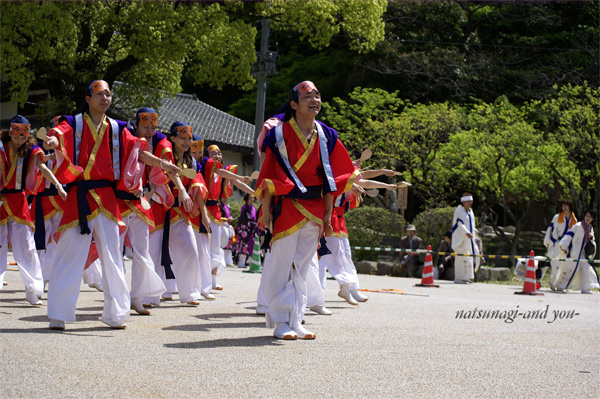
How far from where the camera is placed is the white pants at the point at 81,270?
652 centimetres

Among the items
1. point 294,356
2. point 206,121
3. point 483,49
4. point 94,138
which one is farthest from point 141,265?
point 206,121

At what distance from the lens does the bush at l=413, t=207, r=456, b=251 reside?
2158cm

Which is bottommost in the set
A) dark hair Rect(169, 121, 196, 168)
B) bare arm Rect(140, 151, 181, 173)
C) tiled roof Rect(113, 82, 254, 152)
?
bare arm Rect(140, 151, 181, 173)

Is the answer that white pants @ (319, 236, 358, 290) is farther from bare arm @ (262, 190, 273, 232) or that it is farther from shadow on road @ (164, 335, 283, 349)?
shadow on road @ (164, 335, 283, 349)

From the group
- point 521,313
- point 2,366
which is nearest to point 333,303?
point 521,313

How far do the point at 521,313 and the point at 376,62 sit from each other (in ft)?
74.8

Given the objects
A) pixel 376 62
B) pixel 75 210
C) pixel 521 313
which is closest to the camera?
pixel 75 210

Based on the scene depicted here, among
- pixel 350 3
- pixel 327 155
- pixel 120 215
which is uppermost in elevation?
pixel 350 3

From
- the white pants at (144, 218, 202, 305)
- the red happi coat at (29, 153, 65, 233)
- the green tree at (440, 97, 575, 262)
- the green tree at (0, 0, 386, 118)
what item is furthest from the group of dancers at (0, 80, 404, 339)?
the green tree at (440, 97, 575, 262)

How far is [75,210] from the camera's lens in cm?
666

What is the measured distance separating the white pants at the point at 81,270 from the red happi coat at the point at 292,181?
1359mm

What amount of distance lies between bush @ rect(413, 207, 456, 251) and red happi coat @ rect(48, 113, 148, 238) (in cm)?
1549

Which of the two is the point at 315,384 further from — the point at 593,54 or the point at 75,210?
the point at 593,54

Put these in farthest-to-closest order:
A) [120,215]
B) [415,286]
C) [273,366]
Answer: [415,286] → [120,215] → [273,366]
